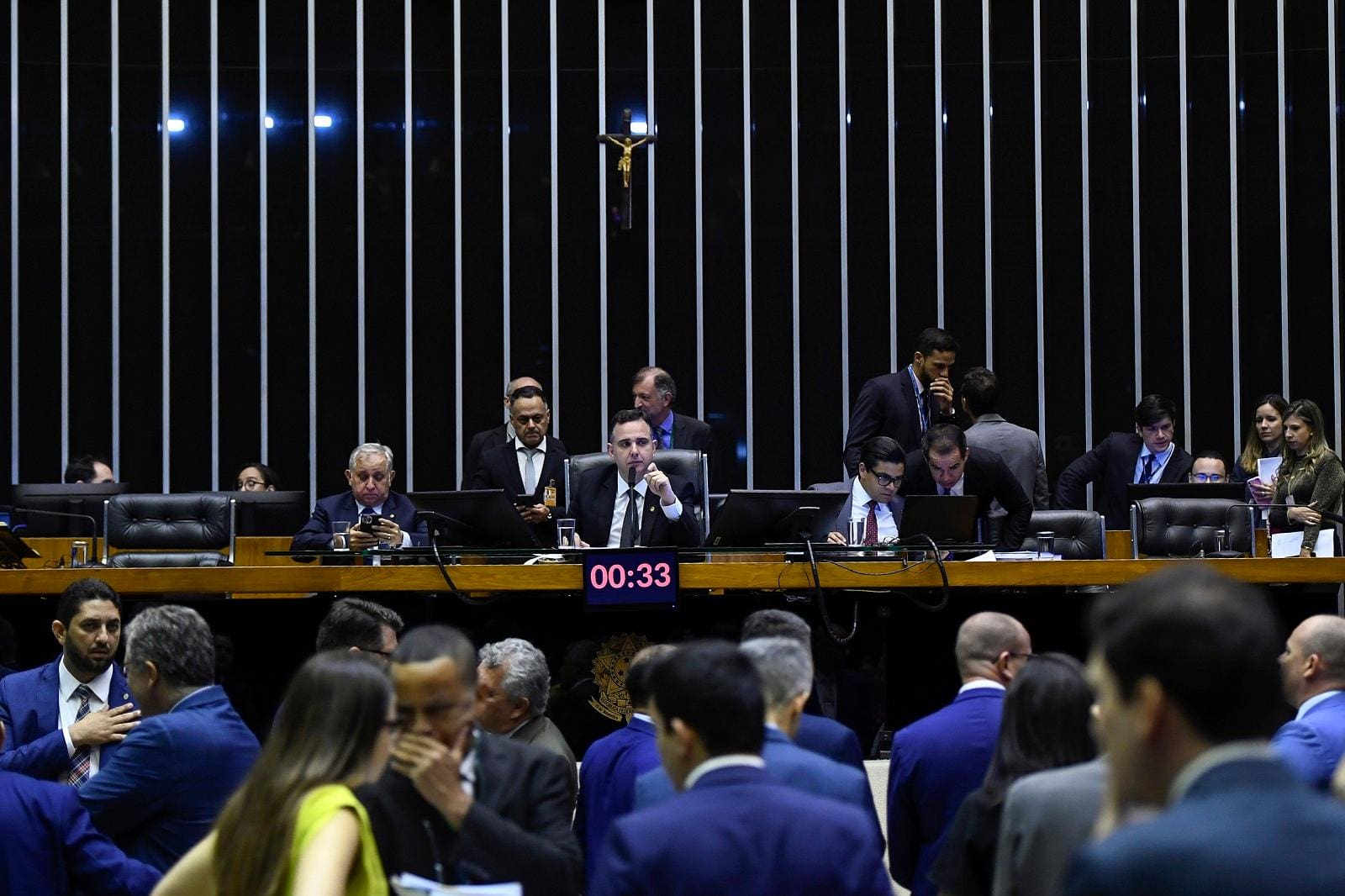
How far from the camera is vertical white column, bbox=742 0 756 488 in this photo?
450 inches

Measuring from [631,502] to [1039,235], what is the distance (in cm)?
503

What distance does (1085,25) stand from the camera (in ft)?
37.2

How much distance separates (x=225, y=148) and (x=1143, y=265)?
588 centimetres

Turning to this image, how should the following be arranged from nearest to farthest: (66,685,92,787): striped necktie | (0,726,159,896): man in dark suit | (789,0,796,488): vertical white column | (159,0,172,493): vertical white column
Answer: (0,726,159,896): man in dark suit
(66,685,92,787): striped necktie
(159,0,172,493): vertical white column
(789,0,796,488): vertical white column

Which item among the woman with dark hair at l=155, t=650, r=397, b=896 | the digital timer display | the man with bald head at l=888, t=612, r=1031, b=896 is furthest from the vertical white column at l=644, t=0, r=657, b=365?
the woman with dark hair at l=155, t=650, r=397, b=896

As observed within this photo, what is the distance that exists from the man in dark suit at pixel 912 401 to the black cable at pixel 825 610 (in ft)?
7.19

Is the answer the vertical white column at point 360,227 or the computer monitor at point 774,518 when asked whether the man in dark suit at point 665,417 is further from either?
the vertical white column at point 360,227

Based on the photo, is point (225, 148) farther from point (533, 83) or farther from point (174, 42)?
point (533, 83)

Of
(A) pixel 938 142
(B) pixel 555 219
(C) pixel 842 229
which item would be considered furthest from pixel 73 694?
(A) pixel 938 142

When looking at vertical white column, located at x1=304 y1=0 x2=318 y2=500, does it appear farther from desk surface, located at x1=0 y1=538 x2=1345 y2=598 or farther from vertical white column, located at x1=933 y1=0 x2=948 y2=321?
desk surface, located at x1=0 y1=538 x2=1345 y2=598

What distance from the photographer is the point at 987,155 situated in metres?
11.4

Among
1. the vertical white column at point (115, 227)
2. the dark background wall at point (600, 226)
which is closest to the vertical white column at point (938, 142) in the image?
the dark background wall at point (600, 226)

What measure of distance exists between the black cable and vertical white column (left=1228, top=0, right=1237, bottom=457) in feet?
17.7

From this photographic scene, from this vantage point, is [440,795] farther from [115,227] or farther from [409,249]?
[115,227]
